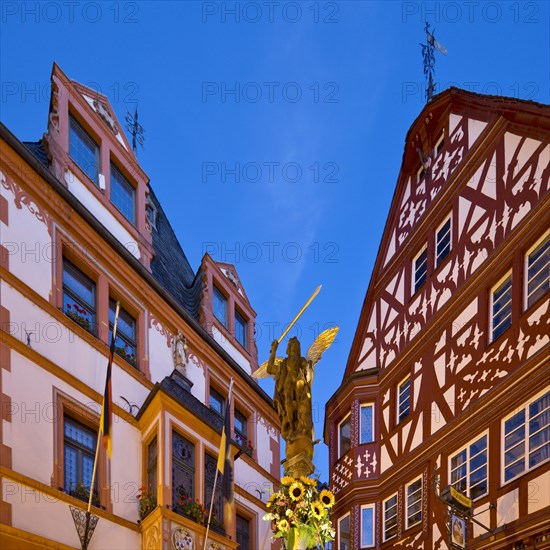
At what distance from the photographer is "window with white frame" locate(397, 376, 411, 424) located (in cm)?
2109

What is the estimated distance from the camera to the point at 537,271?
16.0 metres

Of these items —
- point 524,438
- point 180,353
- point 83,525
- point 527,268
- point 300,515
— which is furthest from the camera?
point 180,353

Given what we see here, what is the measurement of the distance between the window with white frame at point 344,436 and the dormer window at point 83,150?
1034 cm

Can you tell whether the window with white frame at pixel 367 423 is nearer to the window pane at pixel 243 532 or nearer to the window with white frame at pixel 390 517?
the window with white frame at pixel 390 517

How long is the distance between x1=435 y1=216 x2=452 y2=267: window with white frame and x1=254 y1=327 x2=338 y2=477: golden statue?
25.6 feet

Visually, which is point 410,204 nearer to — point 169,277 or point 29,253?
point 169,277

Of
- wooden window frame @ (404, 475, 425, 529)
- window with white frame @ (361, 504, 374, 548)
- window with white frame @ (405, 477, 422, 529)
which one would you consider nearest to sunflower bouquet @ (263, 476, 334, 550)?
wooden window frame @ (404, 475, 425, 529)

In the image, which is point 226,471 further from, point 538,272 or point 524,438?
point 538,272

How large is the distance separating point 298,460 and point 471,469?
19.4ft

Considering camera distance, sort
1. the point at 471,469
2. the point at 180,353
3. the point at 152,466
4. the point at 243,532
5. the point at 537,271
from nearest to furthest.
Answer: the point at 537,271, the point at 152,466, the point at 471,469, the point at 180,353, the point at 243,532

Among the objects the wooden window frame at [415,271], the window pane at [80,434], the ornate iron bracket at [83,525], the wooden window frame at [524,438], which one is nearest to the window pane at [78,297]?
the window pane at [80,434]

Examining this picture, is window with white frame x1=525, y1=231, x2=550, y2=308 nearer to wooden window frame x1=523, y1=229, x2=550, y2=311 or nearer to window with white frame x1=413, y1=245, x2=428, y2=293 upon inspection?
wooden window frame x1=523, y1=229, x2=550, y2=311

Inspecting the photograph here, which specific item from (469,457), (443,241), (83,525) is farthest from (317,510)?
(443,241)

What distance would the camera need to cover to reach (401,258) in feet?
77.1
